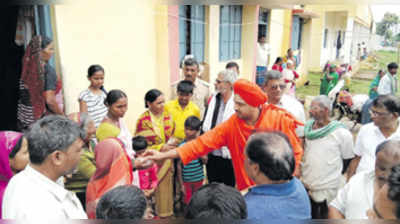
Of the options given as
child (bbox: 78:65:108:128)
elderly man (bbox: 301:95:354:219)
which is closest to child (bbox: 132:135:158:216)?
child (bbox: 78:65:108:128)

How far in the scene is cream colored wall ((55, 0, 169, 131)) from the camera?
3293 millimetres

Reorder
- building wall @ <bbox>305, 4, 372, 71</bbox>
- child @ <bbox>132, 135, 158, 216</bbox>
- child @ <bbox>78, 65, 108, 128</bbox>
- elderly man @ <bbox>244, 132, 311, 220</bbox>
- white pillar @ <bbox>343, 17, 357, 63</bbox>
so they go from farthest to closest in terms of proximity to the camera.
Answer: white pillar @ <bbox>343, 17, 357, 63</bbox>, building wall @ <bbox>305, 4, 372, 71</bbox>, child @ <bbox>78, 65, 108, 128</bbox>, child @ <bbox>132, 135, 158, 216</bbox>, elderly man @ <bbox>244, 132, 311, 220</bbox>

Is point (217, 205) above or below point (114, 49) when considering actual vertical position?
below

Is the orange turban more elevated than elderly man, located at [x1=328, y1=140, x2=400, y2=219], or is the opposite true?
the orange turban

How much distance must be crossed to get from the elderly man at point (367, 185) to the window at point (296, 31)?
445 inches

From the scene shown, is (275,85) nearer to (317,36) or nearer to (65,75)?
(65,75)

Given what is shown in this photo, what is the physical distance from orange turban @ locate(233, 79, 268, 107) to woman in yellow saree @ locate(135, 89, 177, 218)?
41.7 inches

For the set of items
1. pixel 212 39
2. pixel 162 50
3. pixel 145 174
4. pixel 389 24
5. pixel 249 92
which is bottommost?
pixel 145 174

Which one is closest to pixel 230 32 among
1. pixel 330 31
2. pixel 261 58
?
pixel 261 58

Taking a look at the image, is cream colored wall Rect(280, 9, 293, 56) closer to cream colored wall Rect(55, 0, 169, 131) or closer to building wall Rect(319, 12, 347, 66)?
building wall Rect(319, 12, 347, 66)

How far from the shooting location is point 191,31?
19.6 feet

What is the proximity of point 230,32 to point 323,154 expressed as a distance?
5.70 meters

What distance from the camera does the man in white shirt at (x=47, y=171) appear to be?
1308 millimetres

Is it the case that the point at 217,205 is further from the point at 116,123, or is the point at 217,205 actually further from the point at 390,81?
the point at 390,81
